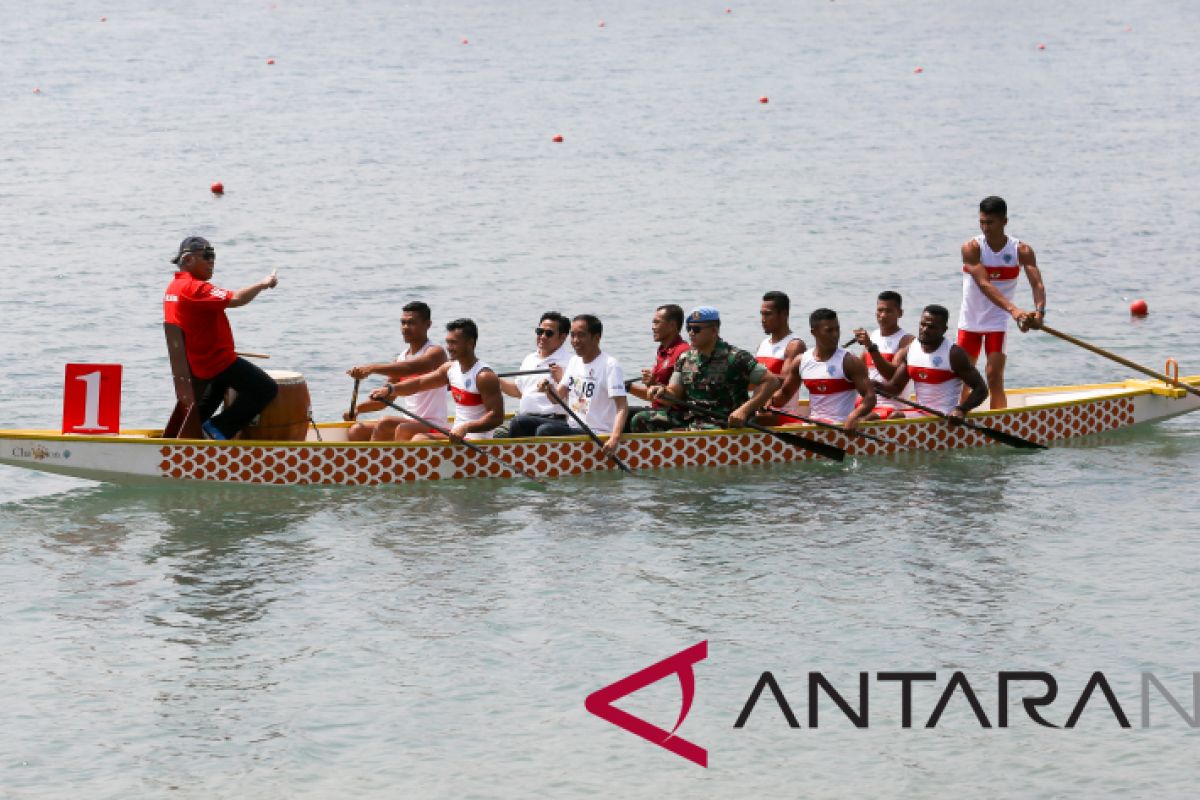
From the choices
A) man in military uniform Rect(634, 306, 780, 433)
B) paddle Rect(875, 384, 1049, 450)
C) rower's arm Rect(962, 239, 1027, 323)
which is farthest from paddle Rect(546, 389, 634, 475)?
rower's arm Rect(962, 239, 1027, 323)

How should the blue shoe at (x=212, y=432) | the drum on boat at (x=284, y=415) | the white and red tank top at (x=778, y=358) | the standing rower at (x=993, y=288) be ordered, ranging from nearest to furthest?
the blue shoe at (x=212, y=432), the drum on boat at (x=284, y=415), the white and red tank top at (x=778, y=358), the standing rower at (x=993, y=288)

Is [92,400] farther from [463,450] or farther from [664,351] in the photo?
[664,351]

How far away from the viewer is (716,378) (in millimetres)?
17188

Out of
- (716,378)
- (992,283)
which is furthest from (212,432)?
(992,283)

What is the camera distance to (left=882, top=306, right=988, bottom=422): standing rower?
17.5m

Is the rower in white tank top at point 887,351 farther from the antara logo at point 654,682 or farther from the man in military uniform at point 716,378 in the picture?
the antara logo at point 654,682

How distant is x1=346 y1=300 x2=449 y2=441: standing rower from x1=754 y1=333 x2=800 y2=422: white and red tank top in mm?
3101

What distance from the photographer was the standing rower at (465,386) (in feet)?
54.3

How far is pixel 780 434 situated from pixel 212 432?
524cm

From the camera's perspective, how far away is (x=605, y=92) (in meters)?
48.2

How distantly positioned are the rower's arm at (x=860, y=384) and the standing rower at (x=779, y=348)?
51 centimetres

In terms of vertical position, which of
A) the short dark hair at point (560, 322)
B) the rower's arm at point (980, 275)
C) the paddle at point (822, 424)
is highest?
the rower's arm at point (980, 275)

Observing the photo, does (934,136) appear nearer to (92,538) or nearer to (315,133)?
(315,133)

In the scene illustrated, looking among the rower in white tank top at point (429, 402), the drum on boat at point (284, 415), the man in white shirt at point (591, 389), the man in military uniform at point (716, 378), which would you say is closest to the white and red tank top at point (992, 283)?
the man in military uniform at point (716, 378)
